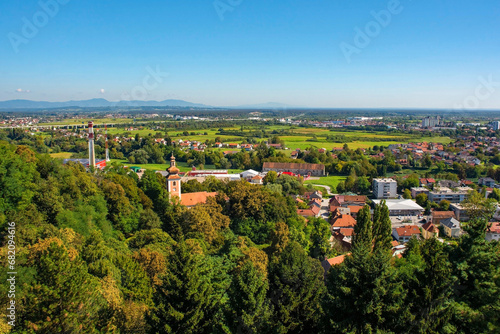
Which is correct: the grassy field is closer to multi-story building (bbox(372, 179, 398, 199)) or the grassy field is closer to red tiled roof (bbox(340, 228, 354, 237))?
multi-story building (bbox(372, 179, 398, 199))

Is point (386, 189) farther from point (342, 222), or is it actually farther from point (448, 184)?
point (342, 222)

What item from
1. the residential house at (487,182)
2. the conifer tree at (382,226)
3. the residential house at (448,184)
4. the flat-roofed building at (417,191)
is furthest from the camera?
the residential house at (487,182)

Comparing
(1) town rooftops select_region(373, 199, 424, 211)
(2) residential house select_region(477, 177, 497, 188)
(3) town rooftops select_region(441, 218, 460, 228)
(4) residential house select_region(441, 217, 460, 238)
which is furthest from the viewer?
(2) residential house select_region(477, 177, 497, 188)

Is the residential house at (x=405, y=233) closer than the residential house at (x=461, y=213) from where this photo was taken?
Yes

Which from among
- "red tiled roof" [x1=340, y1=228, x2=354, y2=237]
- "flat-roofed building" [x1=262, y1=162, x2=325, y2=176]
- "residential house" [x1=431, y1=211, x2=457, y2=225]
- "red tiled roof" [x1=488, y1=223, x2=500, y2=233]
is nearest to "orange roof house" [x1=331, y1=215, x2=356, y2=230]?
"red tiled roof" [x1=340, y1=228, x2=354, y2=237]

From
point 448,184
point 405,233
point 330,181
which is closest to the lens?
point 405,233

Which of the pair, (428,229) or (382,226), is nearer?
(382,226)

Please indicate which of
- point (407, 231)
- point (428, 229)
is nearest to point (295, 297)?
point (407, 231)

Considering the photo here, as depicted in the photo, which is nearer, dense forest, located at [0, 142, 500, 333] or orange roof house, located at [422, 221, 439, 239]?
dense forest, located at [0, 142, 500, 333]

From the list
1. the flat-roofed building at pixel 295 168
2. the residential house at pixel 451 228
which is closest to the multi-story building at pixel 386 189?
the residential house at pixel 451 228

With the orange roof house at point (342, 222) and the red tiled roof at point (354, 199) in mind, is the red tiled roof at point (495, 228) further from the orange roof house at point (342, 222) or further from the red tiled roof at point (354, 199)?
the red tiled roof at point (354, 199)

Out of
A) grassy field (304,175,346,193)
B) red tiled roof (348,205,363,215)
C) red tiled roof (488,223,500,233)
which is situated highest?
red tiled roof (488,223,500,233)

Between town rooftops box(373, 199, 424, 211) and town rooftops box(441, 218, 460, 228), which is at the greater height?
town rooftops box(373, 199, 424, 211)
